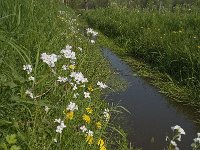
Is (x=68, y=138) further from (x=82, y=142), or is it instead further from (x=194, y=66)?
(x=194, y=66)

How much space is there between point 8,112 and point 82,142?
591mm

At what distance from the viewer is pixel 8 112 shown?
2.81 metres

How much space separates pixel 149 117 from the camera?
17.8 feet

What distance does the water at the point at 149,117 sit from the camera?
181 inches

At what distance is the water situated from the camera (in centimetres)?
459

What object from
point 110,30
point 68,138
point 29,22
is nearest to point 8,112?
point 68,138

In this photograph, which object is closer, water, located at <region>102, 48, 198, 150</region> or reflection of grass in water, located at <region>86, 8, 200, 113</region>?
water, located at <region>102, 48, 198, 150</region>

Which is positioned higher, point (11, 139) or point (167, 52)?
point (11, 139)

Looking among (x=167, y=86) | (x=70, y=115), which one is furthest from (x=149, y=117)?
(x=70, y=115)

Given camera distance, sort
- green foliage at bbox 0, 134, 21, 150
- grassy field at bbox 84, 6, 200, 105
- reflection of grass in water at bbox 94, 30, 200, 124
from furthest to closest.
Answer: grassy field at bbox 84, 6, 200, 105, reflection of grass in water at bbox 94, 30, 200, 124, green foliage at bbox 0, 134, 21, 150

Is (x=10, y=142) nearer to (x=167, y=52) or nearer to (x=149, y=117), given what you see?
(x=149, y=117)

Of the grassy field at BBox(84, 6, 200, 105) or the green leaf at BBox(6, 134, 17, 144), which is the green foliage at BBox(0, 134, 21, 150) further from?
the grassy field at BBox(84, 6, 200, 105)

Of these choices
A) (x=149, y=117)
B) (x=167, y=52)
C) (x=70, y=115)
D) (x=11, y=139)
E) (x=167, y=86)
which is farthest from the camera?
(x=167, y=52)

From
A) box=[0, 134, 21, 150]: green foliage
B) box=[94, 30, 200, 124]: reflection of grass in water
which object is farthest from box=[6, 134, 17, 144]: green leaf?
box=[94, 30, 200, 124]: reflection of grass in water
